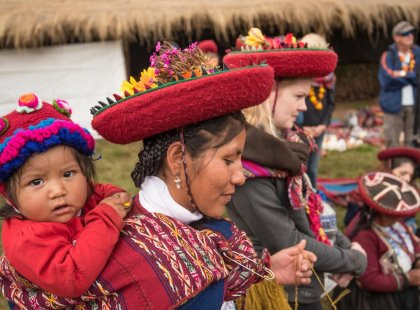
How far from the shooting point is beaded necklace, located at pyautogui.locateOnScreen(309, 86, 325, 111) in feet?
16.4

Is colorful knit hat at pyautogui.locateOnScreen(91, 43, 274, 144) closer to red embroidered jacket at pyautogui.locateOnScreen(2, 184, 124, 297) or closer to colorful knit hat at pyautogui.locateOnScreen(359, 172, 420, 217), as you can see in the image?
red embroidered jacket at pyautogui.locateOnScreen(2, 184, 124, 297)

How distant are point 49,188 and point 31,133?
173mm

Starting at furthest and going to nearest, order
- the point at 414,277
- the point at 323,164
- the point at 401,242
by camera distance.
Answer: the point at 323,164
the point at 401,242
the point at 414,277

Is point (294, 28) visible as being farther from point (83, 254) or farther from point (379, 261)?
point (83, 254)

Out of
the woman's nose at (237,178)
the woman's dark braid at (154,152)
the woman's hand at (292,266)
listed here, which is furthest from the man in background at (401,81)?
the woman's dark braid at (154,152)

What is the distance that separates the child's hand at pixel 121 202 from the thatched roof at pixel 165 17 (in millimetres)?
8046

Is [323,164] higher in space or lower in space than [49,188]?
lower

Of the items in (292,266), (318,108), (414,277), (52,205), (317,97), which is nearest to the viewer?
(52,205)

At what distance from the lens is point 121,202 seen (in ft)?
4.66

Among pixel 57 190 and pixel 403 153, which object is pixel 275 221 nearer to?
pixel 57 190

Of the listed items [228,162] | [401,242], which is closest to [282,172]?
[228,162]

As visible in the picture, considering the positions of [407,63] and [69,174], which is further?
[407,63]

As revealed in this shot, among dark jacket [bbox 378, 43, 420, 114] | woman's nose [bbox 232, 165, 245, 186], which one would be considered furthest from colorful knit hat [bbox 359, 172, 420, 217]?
dark jacket [bbox 378, 43, 420, 114]

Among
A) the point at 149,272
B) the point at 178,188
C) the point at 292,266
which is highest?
the point at 178,188
